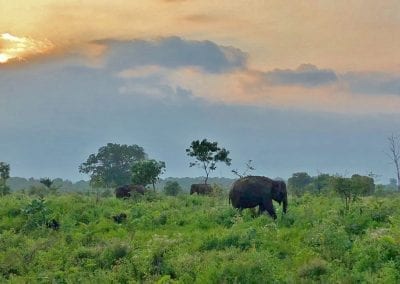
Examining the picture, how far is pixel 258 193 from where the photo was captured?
2767 cm

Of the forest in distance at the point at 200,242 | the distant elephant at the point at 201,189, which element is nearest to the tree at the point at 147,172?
the distant elephant at the point at 201,189

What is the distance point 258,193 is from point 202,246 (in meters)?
8.01

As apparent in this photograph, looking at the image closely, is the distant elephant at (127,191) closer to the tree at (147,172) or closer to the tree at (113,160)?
the tree at (147,172)

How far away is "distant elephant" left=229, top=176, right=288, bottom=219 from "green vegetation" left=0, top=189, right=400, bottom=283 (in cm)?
127

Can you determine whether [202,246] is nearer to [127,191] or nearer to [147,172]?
[127,191]

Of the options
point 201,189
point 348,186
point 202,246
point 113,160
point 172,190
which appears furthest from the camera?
point 113,160

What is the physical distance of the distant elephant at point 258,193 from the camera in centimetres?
2753

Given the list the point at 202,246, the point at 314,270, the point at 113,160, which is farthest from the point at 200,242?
the point at 113,160

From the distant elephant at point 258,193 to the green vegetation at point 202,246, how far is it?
1.27 metres

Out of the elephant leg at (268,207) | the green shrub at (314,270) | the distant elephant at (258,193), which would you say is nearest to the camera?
the green shrub at (314,270)

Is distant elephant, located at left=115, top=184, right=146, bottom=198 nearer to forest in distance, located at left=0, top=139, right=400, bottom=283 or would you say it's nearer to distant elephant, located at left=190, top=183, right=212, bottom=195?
distant elephant, located at left=190, top=183, right=212, bottom=195

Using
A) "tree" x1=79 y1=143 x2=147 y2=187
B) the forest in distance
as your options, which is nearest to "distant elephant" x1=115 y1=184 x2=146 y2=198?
the forest in distance

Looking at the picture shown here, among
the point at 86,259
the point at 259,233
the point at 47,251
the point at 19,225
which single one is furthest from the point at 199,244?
the point at 19,225

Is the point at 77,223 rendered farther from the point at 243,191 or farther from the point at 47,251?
the point at 243,191
